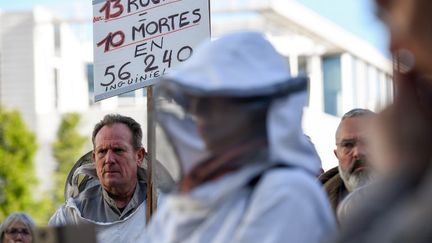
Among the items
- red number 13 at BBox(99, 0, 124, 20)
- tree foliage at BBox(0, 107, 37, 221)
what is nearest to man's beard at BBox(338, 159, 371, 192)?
red number 13 at BBox(99, 0, 124, 20)

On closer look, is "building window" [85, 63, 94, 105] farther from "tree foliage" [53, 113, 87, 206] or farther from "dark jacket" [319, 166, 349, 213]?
"dark jacket" [319, 166, 349, 213]

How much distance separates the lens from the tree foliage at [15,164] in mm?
41500

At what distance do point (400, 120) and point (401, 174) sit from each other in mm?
121

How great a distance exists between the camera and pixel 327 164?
12461 mm

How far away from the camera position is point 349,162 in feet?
20.1

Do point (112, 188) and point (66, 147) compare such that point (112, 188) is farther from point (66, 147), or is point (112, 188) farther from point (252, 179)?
point (66, 147)

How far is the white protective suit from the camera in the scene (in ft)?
10.3

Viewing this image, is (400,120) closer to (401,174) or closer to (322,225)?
(401,174)

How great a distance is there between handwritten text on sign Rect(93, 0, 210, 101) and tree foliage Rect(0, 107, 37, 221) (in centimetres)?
3335

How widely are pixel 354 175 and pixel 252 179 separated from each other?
2.62m

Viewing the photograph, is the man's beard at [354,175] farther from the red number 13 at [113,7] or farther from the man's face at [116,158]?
the red number 13 at [113,7]

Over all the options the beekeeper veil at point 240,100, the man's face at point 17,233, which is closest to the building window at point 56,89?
the man's face at point 17,233

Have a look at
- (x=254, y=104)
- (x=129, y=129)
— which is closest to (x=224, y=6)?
(x=129, y=129)

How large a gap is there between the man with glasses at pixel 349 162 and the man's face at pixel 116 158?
1.18 m
